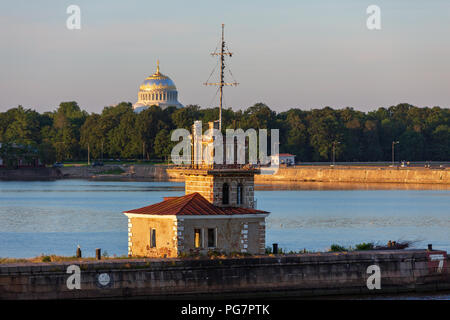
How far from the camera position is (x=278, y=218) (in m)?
82.0

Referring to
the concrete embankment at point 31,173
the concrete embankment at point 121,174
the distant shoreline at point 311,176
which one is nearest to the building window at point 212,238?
the distant shoreline at point 311,176

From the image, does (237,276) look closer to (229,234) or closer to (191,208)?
(229,234)

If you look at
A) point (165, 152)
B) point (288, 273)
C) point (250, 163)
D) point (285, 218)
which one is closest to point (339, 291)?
point (288, 273)

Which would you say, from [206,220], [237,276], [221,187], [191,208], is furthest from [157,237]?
[237,276]

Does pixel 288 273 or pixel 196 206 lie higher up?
pixel 196 206

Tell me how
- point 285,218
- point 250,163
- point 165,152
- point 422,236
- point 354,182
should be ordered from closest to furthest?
point 250,163 < point 422,236 < point 285,218 < point 354,182 < point 165,152

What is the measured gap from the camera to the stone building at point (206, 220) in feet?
124

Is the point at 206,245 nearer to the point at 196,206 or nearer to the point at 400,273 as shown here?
the point at 196,206

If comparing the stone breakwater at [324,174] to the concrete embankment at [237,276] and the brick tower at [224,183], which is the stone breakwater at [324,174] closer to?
the brick tower at [224,183]

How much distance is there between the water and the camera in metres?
61.7

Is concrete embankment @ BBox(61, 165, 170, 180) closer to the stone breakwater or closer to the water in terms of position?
the stone breakwater

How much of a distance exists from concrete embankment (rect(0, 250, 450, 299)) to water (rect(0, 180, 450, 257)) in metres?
17.1

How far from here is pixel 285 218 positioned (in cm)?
8231
